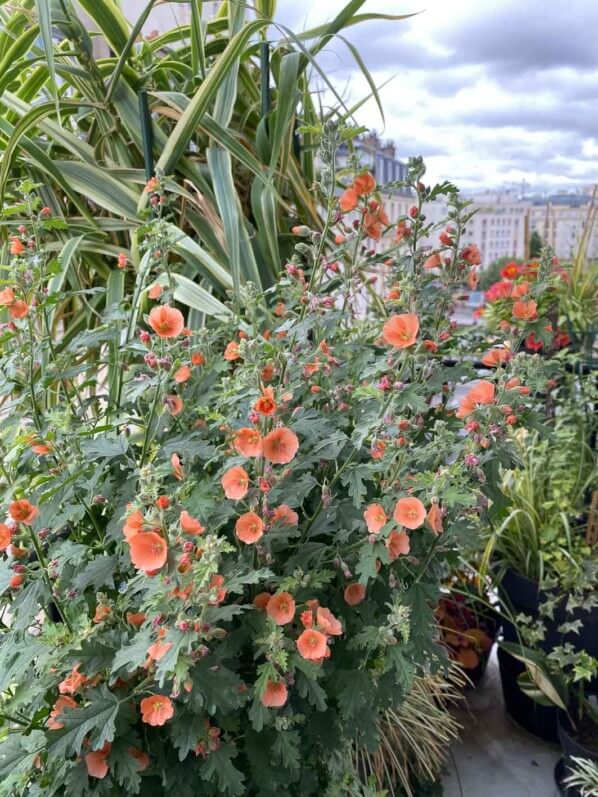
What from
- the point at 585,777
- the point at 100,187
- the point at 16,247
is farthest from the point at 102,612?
the point at 585,777

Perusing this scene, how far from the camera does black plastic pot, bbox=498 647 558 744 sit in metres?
1.46

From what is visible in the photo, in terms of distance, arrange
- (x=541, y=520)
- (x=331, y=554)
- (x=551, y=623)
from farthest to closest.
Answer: (x=541, y=520) < (x=551, y=623) < (x=331, y=554)

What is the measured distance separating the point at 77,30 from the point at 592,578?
151 cm

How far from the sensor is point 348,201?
752 millimetres

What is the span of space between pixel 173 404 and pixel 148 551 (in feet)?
0.79

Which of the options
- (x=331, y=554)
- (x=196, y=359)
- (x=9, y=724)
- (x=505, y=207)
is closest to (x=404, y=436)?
(x=331, y=554)

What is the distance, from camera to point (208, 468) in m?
0.80

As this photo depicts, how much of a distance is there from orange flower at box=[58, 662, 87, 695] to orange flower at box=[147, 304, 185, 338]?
0.37 m

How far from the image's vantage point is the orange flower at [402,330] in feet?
2.04

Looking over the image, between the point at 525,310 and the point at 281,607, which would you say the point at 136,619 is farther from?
the point at 525,310

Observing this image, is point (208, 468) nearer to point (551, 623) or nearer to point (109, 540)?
point (109, 540)

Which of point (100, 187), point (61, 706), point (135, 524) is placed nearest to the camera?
point (135, 524)

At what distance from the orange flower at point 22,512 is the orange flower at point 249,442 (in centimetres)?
24

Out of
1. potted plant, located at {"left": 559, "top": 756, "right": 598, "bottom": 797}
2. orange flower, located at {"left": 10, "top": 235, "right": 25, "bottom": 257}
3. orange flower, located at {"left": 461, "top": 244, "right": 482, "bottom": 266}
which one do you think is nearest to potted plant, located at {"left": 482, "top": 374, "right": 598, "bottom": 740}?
potted plant, located at {"left": 559, "top": 756, "right": 598, "bottom": 797}
